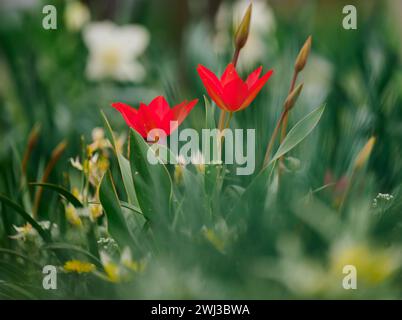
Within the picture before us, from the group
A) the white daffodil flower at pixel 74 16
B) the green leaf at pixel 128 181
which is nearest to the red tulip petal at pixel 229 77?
the green leaf at pixel 128 181

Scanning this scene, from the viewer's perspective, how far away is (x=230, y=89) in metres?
0.73

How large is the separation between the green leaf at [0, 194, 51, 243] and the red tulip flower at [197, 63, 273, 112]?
0.21 metres

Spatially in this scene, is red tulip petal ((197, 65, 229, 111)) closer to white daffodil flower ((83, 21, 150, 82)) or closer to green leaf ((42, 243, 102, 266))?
green leaf ((42, 243, 102, 266))

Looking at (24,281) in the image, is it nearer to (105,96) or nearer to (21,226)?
(21,226)

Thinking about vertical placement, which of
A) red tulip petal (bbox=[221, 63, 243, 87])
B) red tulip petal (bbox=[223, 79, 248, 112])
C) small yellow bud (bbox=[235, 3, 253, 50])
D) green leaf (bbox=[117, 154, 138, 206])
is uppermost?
small yellow bud (bbox=[235, 3, 253, 50])

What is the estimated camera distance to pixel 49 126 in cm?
133

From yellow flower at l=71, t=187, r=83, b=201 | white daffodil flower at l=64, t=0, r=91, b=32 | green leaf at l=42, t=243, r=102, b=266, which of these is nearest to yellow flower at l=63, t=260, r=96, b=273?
green leaf at l=42, t=243, r=102, b=266

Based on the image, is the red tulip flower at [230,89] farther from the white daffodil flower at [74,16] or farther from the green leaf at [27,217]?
the white daffodil flower at [74,16]

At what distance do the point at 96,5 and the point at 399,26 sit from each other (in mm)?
1090

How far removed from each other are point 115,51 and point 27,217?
1.21 metres

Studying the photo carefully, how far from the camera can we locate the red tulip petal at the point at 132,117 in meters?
0.75

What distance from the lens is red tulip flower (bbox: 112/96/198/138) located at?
746mm

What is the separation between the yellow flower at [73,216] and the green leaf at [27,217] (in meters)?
0.04
